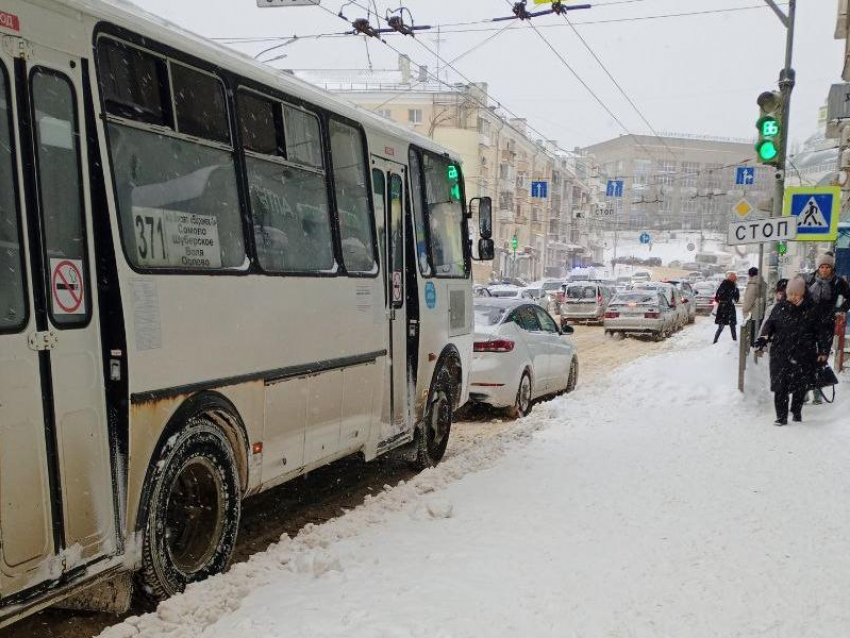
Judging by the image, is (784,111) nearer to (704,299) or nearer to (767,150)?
(767,150)

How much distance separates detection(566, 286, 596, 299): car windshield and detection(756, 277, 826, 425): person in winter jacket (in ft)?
68.2

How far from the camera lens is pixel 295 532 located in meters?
5.70

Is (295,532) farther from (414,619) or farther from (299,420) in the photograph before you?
(414,619)

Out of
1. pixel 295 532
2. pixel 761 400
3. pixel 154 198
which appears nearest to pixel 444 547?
pixel 295 532

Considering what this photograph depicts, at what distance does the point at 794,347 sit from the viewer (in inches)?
349

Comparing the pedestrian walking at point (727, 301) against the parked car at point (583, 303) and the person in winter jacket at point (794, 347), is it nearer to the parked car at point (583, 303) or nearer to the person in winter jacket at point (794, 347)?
the person in winter jacket at point (794, 347)

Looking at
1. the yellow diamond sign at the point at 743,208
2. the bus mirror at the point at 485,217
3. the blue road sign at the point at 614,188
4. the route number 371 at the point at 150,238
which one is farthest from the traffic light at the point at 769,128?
the blue road sign at the point at 614,188

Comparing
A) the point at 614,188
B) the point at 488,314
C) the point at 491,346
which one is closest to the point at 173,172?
the point at 491,346

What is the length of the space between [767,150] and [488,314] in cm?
446

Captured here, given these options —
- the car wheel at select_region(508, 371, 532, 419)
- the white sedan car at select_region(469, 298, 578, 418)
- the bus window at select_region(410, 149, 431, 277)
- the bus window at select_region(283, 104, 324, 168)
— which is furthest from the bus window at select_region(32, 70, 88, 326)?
the car wheel at select_region(508, 371, 532, 419)

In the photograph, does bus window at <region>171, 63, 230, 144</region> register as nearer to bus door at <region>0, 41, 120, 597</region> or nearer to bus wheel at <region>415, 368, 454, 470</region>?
bus door at <region>0, 41, 120, 597</region>

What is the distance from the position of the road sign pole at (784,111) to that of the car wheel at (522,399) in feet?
15.7

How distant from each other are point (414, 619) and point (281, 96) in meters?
3.39

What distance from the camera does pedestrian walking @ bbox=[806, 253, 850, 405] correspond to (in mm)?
9641
